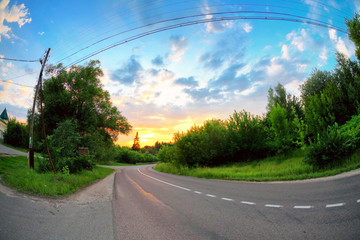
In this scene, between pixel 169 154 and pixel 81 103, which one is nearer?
pixel 81 103

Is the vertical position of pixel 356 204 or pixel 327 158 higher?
pixel 327 158

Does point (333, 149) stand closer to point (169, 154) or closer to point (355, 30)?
point (355, 30)

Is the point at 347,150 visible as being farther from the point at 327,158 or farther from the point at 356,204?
the point at 356,204

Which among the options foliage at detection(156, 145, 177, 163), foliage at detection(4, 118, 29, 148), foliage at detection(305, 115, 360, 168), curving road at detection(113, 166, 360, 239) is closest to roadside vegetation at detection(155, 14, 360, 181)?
foliage at detection(305, 115, 360, 168)

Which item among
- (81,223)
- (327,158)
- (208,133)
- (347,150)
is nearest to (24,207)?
(81,223)

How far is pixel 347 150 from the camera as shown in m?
9.85

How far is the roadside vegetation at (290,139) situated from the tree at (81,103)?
12.3m

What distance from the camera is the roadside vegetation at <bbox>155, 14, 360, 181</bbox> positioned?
393 inches

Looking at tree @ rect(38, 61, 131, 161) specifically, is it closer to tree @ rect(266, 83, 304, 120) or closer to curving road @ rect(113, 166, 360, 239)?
curving road @ rect(113, 166, 360, 239)

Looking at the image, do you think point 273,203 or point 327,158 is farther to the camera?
point 327,158

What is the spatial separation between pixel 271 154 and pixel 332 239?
69.1 feet

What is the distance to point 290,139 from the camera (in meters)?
17.5

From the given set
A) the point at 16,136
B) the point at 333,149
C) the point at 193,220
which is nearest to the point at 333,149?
the point at 333,149

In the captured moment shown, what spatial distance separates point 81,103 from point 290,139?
28.5m
